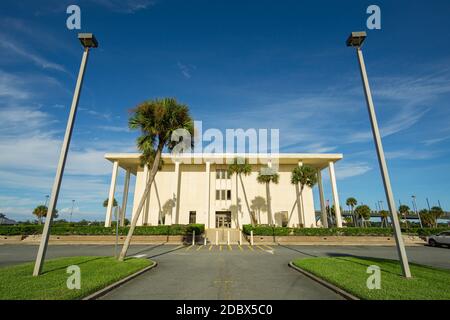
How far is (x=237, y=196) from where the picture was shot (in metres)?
39.5

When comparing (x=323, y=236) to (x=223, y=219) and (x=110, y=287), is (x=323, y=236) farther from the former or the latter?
(x=110, y=287)

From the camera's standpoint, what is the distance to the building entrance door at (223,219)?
3897cm

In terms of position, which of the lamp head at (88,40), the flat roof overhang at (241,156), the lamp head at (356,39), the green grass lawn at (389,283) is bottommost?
the green grass lawn at (389,283)

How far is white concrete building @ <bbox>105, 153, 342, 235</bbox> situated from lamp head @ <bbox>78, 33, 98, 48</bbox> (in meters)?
27.6

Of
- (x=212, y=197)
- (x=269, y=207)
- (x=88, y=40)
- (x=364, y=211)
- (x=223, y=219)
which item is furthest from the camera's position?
(x=364, y=211)

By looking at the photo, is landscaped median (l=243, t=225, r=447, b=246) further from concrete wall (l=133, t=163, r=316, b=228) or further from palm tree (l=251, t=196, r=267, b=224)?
palm tree (l=251, t=196, r=267, b=224)

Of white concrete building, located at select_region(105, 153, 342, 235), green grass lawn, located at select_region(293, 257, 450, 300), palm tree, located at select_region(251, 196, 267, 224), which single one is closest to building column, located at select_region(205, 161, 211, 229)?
white concrete building, located at select_region(105, 153, 342, 235)

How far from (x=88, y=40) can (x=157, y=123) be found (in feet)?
16.2

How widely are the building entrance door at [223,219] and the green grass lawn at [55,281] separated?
29.8 metres

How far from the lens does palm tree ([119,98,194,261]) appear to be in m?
13.2

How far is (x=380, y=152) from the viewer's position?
8.88 m

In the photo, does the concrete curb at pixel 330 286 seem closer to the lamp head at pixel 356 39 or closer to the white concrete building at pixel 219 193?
the lamp head at pixel 356 39

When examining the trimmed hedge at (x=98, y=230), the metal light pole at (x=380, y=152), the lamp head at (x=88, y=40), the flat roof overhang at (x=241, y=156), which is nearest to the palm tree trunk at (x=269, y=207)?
the flat roof overhang at (x=241, y=156)

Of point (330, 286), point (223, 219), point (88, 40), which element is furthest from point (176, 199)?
point (330, 286)
